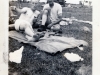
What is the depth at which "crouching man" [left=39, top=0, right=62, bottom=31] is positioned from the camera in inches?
33.7

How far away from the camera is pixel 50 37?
2.80 feet

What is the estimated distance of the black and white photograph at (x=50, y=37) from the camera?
2.76ft

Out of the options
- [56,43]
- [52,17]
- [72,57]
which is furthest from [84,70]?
[52,17]

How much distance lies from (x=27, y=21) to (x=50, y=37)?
14cm

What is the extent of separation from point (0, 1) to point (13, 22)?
0.12m

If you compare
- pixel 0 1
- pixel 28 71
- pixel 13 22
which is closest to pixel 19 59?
pixel 28 71

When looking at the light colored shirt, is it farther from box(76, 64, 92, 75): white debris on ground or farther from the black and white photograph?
box(76, 64, 92, 75): white debris on ground

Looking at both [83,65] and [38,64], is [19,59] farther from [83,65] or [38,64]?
[83,65]

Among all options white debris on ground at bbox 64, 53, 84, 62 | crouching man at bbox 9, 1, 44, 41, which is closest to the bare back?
crouching man at bbox 9, 1, 44, 41

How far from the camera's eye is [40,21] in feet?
2.81

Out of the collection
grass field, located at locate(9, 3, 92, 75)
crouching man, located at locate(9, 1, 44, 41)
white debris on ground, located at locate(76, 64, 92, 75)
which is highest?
crouching man, located at locate(9, 1, 44, 41)

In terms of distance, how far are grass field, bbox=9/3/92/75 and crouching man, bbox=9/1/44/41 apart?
35 millimetres

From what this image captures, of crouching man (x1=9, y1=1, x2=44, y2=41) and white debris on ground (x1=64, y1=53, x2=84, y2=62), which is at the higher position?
crouching man (x1=9, y1=1, x2=44, y2=41)

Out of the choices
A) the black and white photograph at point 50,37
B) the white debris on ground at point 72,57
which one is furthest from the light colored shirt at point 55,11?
the white debris on ground at point 72,57
